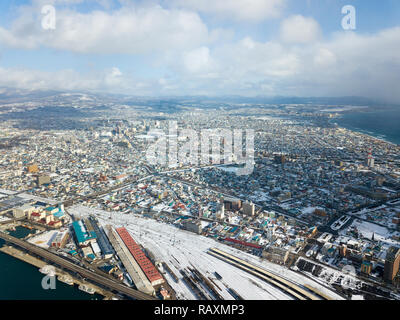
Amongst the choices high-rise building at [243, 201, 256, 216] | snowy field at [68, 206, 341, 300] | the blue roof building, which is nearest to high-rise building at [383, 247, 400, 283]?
snowy field at [68, 206, 341, 300]

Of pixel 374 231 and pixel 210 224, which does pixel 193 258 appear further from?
pixel 374 231


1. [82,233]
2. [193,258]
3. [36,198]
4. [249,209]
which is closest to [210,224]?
[249,209]

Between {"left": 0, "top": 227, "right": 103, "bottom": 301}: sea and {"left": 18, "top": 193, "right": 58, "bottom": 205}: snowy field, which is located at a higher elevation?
{"left": 18, "top": 193, "right": 58, "bottom": 205}: snowy field

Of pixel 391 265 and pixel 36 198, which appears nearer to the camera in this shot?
pixel 391 265

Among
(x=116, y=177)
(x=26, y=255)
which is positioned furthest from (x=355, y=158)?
(x=26, y=255)

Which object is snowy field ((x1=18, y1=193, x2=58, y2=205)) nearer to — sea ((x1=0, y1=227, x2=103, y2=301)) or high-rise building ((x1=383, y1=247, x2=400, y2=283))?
sea ((x1=0, y1=227, x2=103, y2=301))

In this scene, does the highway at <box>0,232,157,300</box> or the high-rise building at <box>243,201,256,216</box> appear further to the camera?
the high-rise building at <box>243,201,256,216</box>

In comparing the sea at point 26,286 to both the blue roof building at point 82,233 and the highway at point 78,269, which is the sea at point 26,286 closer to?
the highway at point 78,269
